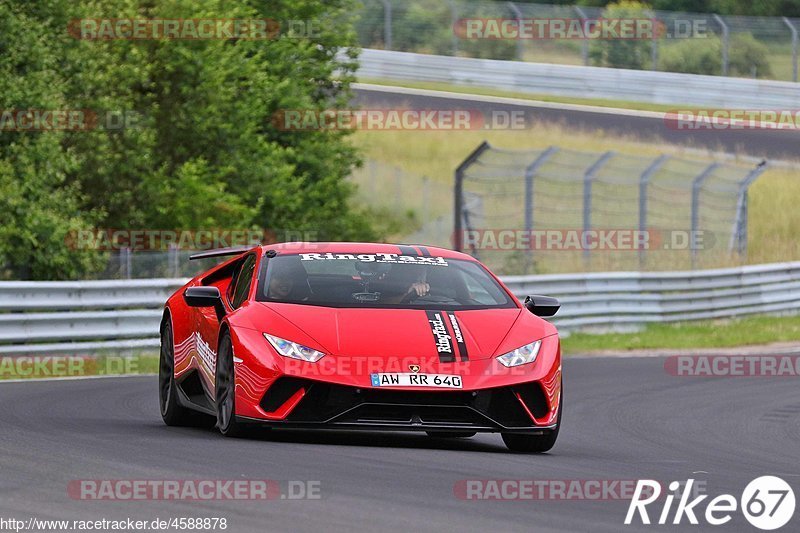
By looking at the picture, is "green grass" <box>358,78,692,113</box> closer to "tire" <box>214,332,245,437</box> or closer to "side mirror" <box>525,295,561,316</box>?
"side mirror" <box>525,295,561,316</box>

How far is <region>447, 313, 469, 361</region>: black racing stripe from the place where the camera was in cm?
940

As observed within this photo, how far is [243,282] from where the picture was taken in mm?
10656

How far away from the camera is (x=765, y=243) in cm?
3631

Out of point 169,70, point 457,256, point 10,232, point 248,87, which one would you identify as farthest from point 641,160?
point 457,256

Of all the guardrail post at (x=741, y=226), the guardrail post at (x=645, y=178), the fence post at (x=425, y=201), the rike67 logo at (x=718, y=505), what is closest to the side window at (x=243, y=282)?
the rike67 logo at (x=718, y=505)

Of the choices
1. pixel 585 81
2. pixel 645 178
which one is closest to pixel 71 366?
pixel 645 178

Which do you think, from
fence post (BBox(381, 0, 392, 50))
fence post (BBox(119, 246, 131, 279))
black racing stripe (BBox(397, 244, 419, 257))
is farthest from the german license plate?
fence post (BBox(381, 0, 392, 50))

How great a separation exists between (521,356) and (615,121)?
116ft

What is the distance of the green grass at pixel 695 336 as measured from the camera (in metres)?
22.5

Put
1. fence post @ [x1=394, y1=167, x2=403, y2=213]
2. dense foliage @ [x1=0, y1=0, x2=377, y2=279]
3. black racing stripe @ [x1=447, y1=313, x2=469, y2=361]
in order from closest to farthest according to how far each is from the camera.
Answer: black racing stripe @ [x1=447, y1=313, x2=469, y2=361] → dense foliage @ [x1=0, y1=0, x2=377, y2=279] → fence post @ [x1=394, y1=167, x2=403, y2=213]

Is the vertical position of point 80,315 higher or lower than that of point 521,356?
lower

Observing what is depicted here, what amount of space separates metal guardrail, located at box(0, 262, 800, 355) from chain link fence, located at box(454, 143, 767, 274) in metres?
0.93

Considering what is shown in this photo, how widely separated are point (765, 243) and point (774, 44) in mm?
8461

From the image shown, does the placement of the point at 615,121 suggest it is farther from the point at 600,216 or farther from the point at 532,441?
the point at 532,441
